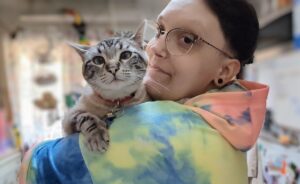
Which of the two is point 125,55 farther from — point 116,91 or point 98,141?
point 98,141

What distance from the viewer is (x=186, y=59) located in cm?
72

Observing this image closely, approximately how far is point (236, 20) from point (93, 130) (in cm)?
37

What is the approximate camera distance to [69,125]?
0.68 meters

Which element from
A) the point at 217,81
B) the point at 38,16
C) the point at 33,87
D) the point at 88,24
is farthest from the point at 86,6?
the point at 217,81

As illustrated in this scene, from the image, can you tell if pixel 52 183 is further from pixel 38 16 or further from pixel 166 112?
pixel 38 16

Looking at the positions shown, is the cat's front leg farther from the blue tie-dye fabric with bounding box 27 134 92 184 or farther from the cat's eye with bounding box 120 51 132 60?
the cat's eye with bounding box 120 51 132 60

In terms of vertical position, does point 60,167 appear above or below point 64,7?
below

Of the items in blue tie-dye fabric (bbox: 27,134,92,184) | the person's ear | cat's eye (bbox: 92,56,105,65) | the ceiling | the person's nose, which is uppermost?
the ceiling

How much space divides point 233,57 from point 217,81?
63 millimetres

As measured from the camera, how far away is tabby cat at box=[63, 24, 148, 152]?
2.10 ft

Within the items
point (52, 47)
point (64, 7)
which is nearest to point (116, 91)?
point (52, 47)

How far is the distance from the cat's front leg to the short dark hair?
32cm

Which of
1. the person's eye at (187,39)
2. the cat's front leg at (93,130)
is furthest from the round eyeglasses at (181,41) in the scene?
the cat's front leg at (93,130)

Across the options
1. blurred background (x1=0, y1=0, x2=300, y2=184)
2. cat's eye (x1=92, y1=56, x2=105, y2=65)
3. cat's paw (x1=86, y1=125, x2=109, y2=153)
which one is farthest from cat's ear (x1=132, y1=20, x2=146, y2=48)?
blurred background (x1=0, y1=0, x2=300, y2=184)
